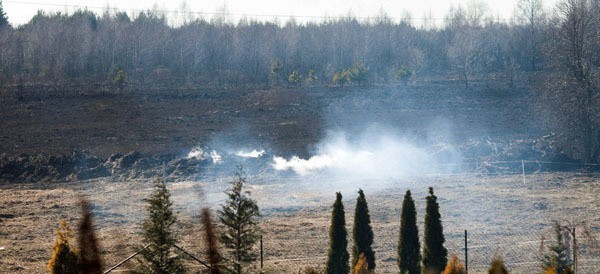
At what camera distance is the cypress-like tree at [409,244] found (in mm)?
16188

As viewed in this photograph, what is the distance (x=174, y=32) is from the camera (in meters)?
74.3

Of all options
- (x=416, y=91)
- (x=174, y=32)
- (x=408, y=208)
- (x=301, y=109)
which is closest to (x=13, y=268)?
(x=408, y=208)

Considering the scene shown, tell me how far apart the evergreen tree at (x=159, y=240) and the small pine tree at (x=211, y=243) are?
132 centimetres

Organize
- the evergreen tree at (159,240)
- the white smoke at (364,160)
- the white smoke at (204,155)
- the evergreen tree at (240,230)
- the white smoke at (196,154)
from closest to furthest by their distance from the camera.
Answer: the evergreen tree at (159,240)
the evergreen tree at (240,230)
the white smoke at (364,160)
the white smoke at (204,155)
the white smoke at (196,154)

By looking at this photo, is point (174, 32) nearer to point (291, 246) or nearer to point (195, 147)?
point (195, 147)

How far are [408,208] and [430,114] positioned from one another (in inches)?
1346

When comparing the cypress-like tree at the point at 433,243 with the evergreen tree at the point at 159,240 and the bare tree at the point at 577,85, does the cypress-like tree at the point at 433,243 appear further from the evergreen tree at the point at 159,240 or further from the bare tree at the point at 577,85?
the bare tree at the point at 577,85

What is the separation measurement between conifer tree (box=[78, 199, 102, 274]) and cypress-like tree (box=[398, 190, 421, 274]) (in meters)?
6.52

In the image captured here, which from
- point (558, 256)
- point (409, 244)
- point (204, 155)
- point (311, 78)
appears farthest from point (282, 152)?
point (558, 256)

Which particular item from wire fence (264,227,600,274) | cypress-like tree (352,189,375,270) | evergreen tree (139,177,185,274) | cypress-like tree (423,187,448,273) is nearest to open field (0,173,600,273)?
wire fence (264,227,600,274)

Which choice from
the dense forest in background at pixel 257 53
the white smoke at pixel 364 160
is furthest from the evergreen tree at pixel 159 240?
the dense forest in background at pixel 257 53

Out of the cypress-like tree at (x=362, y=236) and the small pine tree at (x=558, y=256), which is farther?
the cypress-like tree at (x=362, y=236)

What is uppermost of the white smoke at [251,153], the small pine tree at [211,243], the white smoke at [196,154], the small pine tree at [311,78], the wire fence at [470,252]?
the small pine tree at [311,78]

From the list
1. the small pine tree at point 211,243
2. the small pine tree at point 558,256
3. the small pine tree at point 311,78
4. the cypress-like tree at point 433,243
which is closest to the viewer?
the small pine tree at point 558,256
